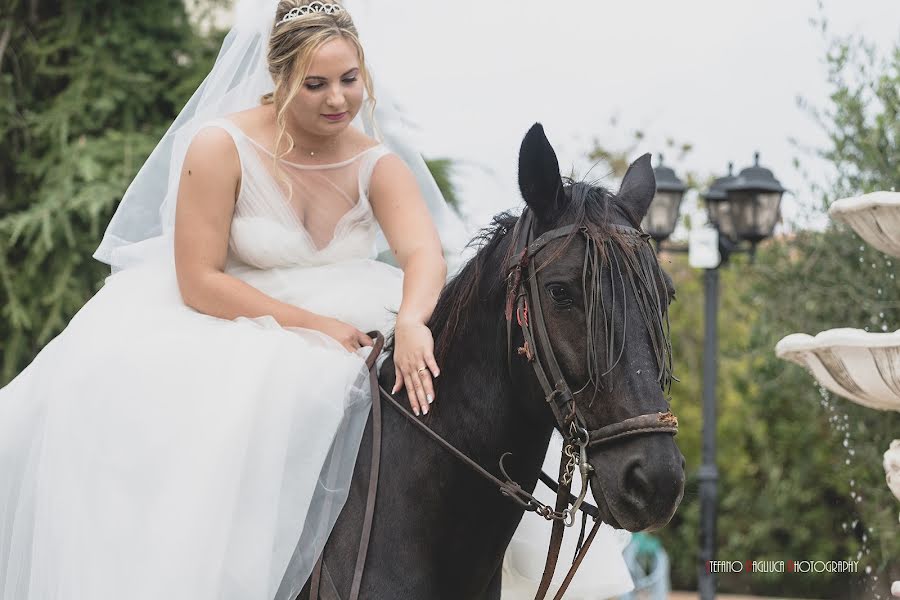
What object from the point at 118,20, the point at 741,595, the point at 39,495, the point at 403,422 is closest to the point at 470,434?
the point at 403,422

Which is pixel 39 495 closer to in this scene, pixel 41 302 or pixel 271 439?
pixel 271 439

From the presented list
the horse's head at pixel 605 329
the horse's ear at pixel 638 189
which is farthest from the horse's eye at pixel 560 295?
the horse's ear at pixel 638 189

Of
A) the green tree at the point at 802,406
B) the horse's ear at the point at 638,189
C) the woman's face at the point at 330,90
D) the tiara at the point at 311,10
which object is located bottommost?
the green tree at the point at 802,406

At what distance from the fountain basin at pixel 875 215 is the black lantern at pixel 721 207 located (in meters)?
5.24

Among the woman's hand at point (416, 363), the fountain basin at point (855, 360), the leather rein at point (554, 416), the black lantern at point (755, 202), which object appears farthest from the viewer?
the black lantern at point (755, 202)

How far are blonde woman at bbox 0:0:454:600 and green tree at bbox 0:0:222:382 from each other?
4.73 metres

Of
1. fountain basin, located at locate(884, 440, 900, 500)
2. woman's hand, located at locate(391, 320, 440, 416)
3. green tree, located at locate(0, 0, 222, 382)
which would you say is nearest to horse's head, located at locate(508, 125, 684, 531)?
woman's hand, located at locate(391, 320, 440, 416)

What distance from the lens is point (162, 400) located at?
10.2ft

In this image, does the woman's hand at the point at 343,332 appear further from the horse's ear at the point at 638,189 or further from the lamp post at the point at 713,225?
the lamp post at the point at 713,225

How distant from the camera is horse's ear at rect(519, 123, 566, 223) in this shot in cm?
285

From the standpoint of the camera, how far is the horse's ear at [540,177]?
2850mm

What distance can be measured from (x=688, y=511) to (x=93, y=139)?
427 inches

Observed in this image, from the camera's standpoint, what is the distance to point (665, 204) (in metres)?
9.80

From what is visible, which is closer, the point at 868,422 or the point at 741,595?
the point at 868,422
